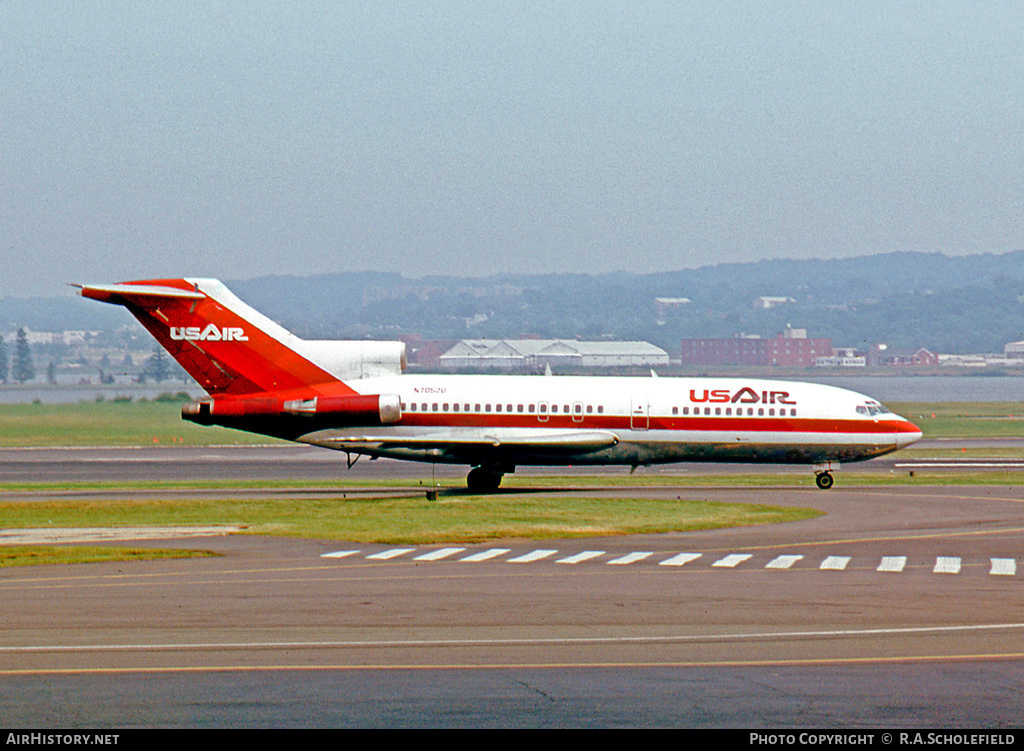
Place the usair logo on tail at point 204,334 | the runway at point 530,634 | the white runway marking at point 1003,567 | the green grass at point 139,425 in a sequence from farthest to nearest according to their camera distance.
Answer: the green grass at point 139,425 < the usair logo on tail at point 204,334 < the white runway marking at point 1003,567 < the runway at point 530,634

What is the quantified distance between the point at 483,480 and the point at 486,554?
21117 mm

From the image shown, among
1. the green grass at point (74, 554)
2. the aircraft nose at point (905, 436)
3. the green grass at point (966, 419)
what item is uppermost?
the aircraft nose at point (905, 436)

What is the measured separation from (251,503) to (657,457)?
56.9 ft

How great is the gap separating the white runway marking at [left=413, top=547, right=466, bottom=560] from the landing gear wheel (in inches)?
774

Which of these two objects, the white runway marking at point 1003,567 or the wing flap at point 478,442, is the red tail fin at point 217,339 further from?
the white runway marking at point 1003,567

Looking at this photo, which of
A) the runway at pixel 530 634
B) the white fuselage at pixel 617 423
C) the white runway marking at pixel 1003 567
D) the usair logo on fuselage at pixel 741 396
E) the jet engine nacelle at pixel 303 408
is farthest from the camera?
the usair logo on fuselage at pixel 741 396

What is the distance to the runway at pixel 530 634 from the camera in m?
15.2

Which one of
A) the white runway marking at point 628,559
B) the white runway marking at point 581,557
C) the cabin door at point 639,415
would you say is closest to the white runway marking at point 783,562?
the white runway marking at point 628,559

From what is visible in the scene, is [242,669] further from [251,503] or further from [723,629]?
[251,503]

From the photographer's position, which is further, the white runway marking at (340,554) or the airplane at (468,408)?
the airplane at (468,408)

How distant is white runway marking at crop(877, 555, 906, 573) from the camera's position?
28.5 m

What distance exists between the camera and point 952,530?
36.6m

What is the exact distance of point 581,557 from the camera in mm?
30500

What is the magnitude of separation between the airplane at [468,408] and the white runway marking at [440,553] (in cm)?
1863
